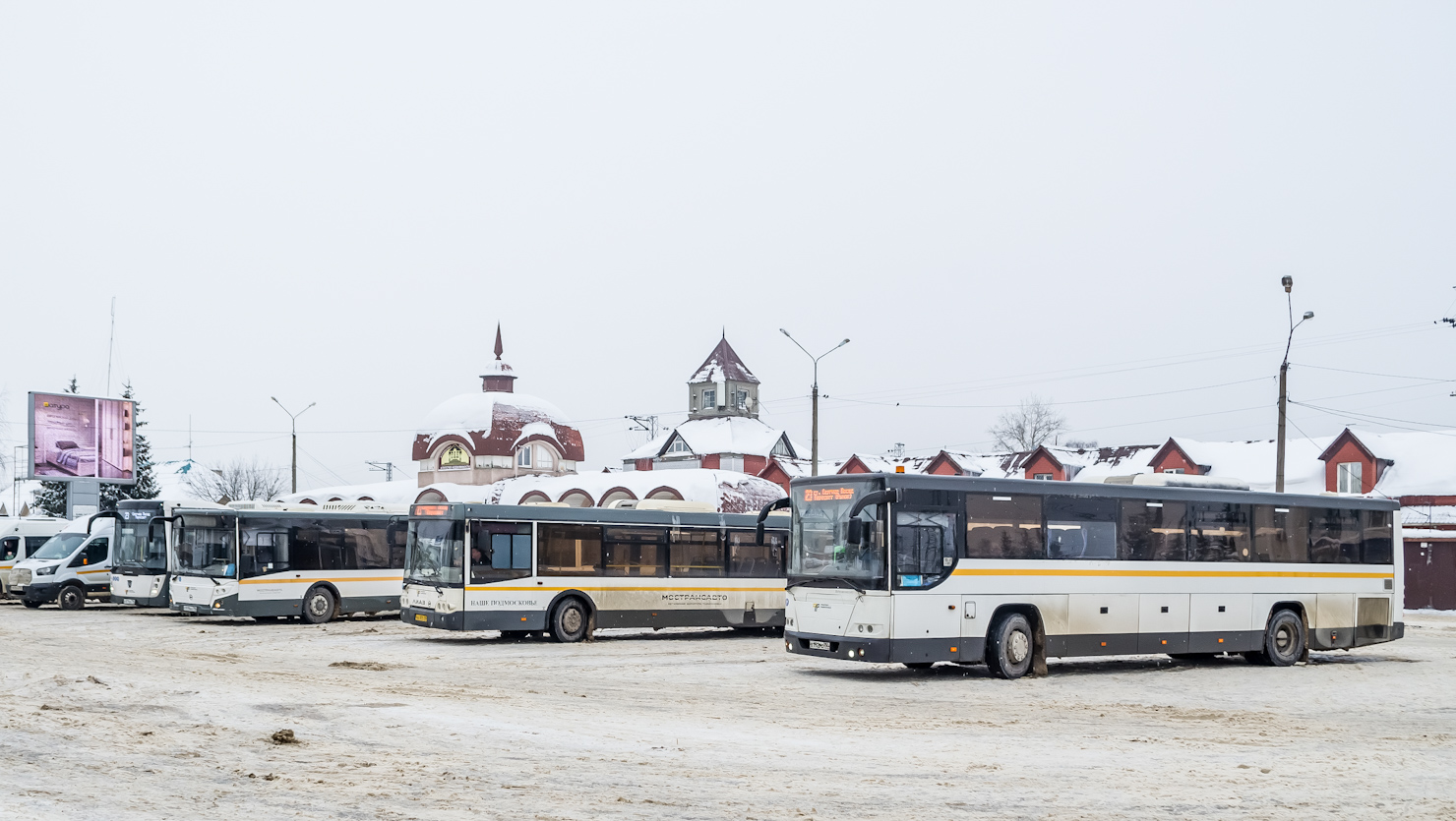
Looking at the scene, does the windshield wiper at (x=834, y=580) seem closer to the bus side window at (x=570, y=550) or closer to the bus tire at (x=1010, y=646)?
the bus tire at (x=1010, y=646)

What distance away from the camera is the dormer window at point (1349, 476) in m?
57.6

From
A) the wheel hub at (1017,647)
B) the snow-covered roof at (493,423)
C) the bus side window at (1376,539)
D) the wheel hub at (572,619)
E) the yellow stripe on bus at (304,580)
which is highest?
the snow-covered roof at (493,423)

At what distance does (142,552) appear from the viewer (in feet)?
109

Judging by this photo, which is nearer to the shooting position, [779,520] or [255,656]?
[255,656]

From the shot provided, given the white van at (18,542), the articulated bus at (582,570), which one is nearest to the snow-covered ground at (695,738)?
the articulated bus at (582,570)

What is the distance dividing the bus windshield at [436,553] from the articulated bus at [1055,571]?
604 centimetres

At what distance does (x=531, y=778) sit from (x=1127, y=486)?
1316cm

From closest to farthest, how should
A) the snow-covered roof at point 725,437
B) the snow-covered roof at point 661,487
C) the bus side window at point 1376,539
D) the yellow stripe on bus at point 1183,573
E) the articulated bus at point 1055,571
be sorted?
the articulated bus at point 1055,571
the yellow stripe on bus at point 1183,573
the bus side window at point 1376,539
the snow-covered roof at point 661,487
the snow-covered roof at point 725,437

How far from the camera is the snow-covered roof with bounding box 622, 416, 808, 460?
311ft

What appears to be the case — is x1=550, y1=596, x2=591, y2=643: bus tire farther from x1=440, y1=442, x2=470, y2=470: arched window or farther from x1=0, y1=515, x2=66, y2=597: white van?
x1=440, y1=442, x2=470, y2=470: arched window

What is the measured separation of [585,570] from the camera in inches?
1027

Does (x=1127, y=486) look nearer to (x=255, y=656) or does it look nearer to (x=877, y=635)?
(x=877, y=635)

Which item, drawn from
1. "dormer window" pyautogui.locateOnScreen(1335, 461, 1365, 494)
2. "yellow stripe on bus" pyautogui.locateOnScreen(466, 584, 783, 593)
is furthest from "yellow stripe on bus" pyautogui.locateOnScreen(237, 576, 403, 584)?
"dormer window" pyautogui.locateOnScreen(1335, 461, 1365, 494)

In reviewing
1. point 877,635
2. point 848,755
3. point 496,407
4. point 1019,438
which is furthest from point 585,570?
point 1019,438
